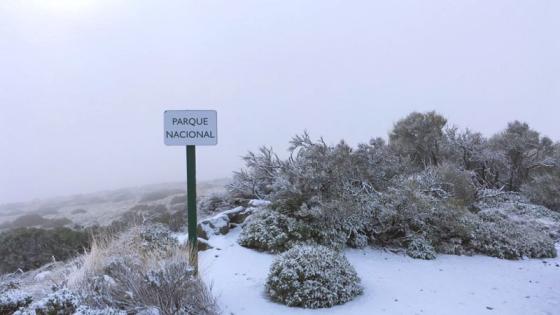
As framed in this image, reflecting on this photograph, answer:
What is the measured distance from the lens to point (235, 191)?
37.4 ft

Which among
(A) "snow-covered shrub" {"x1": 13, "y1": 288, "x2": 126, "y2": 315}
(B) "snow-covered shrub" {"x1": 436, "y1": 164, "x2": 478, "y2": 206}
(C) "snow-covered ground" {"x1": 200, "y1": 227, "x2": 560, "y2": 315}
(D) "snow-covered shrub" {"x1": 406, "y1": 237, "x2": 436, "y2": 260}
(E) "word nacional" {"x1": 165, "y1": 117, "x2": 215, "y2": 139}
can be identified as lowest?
(C) "snow-covered ground" {"x1": 200, "y1": 227, "x2": 560, "y2": 315}

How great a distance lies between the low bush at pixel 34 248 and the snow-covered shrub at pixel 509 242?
8036 millimetres

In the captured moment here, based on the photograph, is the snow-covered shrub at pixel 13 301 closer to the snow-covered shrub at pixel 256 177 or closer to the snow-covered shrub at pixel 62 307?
the snow-covered shrub at pixel 62 307

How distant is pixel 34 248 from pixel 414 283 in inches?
314

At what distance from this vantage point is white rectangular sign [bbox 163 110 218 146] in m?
5.75

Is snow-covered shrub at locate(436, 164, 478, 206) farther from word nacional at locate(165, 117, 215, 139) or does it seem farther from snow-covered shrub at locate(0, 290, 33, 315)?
snow-covered shrub at locate(0, 290, 33, 315)

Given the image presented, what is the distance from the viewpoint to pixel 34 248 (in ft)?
32.3

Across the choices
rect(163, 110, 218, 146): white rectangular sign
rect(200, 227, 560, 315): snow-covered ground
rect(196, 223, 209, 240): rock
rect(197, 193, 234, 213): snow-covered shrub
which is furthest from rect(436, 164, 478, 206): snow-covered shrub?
rect(163, 110, 218, 146): white rectangular sign

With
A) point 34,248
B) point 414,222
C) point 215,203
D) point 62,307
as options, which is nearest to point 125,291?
point 62,307

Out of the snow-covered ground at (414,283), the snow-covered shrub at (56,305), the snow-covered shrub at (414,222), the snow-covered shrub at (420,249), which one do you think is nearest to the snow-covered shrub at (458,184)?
the snow-covered shrub at (414,222)

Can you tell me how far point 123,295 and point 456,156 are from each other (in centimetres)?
1418

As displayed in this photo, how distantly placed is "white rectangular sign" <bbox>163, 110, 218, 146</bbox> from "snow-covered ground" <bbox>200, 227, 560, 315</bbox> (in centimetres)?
197

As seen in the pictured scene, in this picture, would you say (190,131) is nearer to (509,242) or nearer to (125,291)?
(125,291)

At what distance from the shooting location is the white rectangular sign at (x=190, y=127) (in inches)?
226
